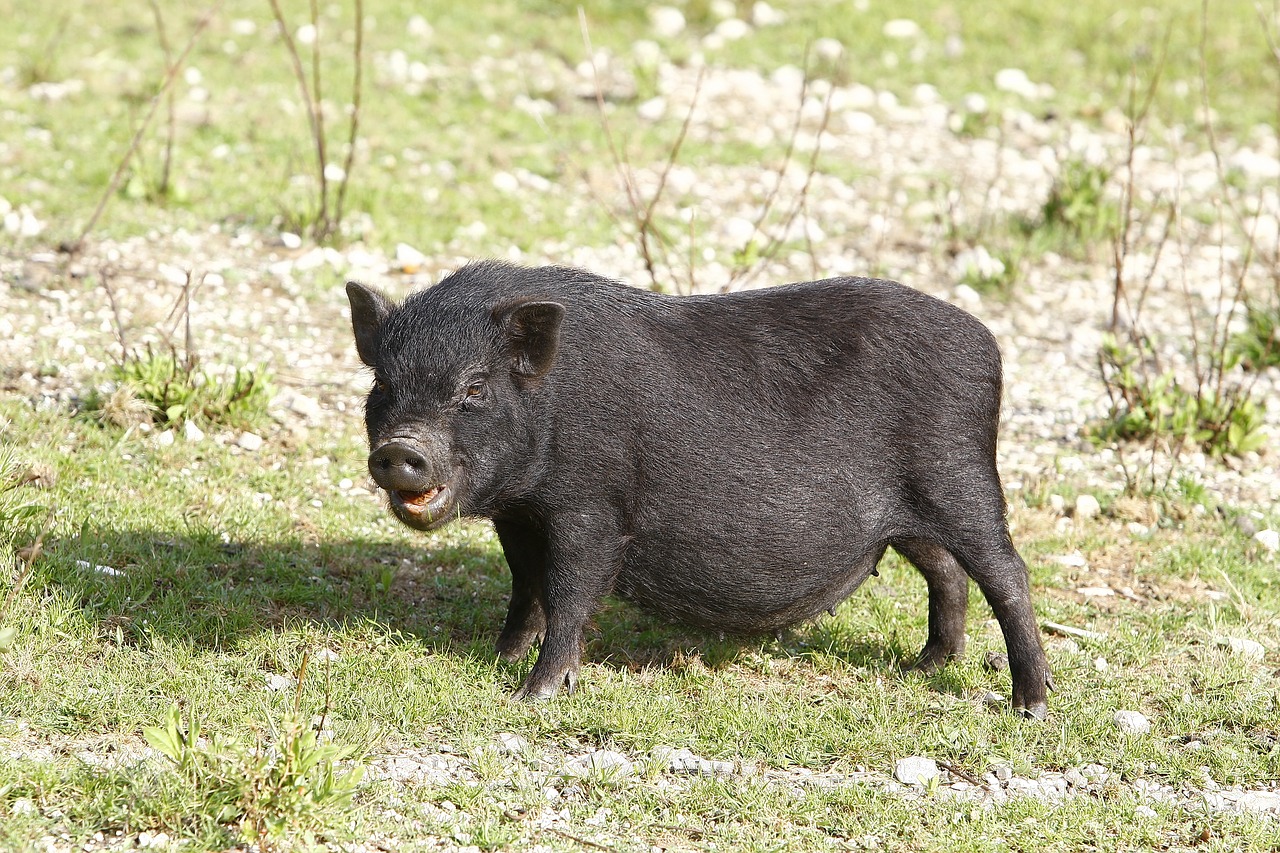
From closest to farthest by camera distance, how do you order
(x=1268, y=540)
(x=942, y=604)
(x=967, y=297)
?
(x=942, y=604) → (x=1268, y=540) → (x=967, y=297)

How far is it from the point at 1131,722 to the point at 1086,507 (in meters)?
1.94

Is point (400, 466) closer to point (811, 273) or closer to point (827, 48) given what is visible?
point (811, 273)

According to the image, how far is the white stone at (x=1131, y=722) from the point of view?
202 inches

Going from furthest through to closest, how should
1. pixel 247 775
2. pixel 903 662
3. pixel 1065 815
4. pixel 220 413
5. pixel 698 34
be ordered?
pixel 698 34 → pixel 220 413 → pixel 903 662 → pixel 1065 815 → pixel 247 775

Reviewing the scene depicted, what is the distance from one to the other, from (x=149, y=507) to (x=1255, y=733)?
14.6 feet

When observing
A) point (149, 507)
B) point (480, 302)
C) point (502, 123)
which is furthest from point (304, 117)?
point (480, 302)

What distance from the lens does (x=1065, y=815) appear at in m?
4.57

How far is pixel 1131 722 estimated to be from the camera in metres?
5.18

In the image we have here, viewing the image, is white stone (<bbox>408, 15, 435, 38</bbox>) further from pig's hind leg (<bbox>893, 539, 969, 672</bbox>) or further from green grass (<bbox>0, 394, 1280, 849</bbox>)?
pig's hind leg (<bbox>893, 539, 969, 672</bbox>)

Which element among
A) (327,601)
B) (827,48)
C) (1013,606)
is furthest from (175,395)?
(827,48)

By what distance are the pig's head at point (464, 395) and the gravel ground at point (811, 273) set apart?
840mm

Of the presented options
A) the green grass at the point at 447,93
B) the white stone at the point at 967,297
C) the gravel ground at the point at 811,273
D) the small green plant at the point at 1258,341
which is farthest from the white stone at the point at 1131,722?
the white stone at the point at 967,297

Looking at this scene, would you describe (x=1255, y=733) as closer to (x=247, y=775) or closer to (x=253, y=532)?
(x=247, y=775)

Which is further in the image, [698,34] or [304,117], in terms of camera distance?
[698,34]
